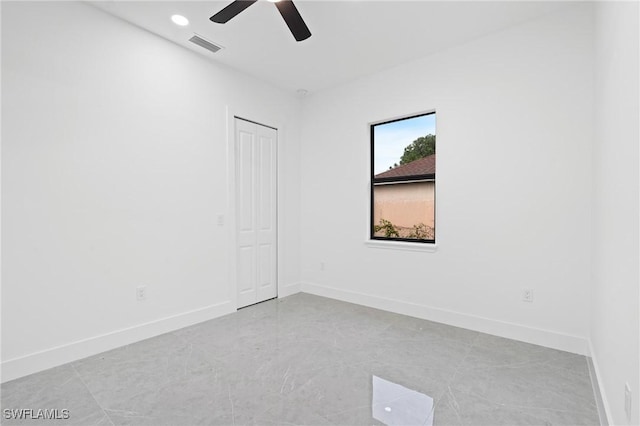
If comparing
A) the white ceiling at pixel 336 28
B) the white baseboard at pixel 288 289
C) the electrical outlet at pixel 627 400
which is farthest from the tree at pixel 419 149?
the electrical outlet at pixel 627 400

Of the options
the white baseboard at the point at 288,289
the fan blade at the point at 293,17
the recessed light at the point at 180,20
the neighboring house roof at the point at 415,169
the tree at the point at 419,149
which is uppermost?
the recessed light at the point at 180,20

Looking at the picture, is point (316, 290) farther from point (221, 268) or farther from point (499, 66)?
point (499, 66)

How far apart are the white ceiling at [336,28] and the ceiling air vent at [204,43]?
55mm

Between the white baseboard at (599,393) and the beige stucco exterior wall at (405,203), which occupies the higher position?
the beige stucco exterior wall at (405,203)

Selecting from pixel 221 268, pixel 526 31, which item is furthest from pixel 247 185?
pixel 526 31

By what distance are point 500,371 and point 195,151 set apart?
11.0 ft

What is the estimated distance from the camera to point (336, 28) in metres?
2.86

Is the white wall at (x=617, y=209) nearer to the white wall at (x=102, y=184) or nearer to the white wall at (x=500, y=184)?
the white wall at (x=500, y=184)

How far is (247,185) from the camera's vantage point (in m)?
3.84

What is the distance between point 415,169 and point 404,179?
169 mm

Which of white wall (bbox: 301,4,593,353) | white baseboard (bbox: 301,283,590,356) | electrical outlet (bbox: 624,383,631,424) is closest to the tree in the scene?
white wall (bbox: 301,4,593,353)

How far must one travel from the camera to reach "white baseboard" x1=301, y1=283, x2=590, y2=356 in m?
2.58

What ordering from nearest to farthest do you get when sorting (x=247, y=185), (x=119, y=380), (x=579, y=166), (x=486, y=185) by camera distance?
(x=119, y=380) < (x=579, y=166) < (x=486, y=185) < (x=247, y=185)

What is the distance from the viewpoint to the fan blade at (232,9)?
2.11 metres
